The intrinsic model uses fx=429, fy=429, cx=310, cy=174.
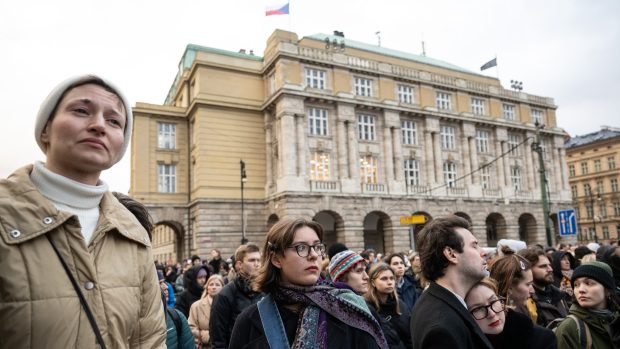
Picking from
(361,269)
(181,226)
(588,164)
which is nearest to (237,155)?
(181,226)

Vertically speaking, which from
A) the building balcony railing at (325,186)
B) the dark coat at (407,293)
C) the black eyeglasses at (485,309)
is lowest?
the dark coat at (407,293)

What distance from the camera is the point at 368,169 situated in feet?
106

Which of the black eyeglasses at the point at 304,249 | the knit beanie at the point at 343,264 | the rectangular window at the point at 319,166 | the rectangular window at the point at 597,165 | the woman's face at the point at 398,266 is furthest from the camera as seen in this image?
the rectangular window at the point at 597,165

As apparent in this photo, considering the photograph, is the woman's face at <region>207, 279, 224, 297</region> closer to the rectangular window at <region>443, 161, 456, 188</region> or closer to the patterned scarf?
the patterned scarf

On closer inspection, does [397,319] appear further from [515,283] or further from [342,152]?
[342,152]

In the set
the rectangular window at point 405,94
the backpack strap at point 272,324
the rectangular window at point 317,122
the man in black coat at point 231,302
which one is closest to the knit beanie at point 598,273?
the backpack strap at point 272,324

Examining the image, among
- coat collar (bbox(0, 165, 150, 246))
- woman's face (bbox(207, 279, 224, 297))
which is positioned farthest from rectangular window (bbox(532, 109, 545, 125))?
coat collar (bbox(0, 165, 150, 246))

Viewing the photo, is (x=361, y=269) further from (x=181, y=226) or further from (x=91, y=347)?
(x=181, y=226)

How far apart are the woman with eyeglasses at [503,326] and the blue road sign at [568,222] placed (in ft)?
54.1

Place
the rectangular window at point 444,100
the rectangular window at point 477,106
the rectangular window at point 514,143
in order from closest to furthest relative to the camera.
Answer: the rectangular window at point 444,100 → the rectangular window at point 477,106 → the rectangular window at point 514,143

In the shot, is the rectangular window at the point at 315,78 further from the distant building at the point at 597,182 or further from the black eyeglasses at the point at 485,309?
the distant building at the point at 597,182

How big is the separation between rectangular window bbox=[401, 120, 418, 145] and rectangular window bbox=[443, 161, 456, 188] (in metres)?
3.59

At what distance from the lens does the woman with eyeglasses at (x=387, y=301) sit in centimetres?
611

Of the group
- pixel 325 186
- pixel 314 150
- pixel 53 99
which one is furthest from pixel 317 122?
pixel 53 99
